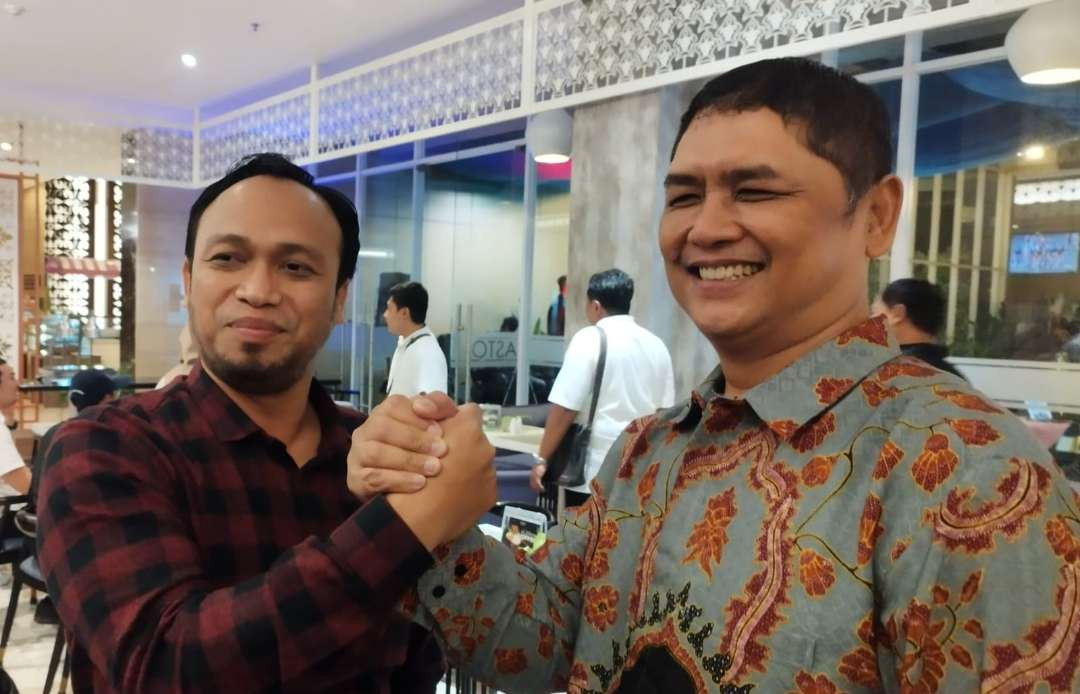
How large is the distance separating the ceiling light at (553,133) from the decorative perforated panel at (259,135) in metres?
2.48

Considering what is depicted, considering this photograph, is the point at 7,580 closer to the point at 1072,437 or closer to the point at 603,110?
the point at 603,110

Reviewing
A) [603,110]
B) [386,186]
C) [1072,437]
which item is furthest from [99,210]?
[1072,437]

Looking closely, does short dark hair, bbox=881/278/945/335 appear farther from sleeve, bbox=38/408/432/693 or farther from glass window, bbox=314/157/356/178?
glass window, bbox=314/157/356/178

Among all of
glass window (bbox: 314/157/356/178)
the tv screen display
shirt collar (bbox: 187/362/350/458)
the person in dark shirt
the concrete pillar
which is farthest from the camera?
glass window (bbox: 314/157/356/178)

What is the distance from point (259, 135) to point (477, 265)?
2376 mm

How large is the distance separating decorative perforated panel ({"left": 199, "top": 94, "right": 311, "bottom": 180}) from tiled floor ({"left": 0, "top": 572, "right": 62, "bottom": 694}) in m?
3.56

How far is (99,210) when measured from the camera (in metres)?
10.1

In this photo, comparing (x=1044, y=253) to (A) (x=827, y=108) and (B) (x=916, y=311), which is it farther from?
(A) (x=827, y=108)

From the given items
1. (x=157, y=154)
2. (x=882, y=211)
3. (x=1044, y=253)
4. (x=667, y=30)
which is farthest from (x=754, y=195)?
(x=157, y=154)

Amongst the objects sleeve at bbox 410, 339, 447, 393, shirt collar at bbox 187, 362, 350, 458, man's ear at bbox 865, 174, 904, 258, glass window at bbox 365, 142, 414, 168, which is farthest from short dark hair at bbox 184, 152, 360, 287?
glass window at bbox 365, 142, 414, 168

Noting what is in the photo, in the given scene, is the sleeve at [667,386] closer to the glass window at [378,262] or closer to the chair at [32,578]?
Answer: the chair at [32,578]

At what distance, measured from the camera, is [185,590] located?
80 cm

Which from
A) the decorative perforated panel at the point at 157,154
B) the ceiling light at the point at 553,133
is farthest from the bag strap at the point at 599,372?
the decorative perforated panel at the point at 157,154

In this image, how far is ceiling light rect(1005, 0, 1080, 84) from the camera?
3016 millimetres
